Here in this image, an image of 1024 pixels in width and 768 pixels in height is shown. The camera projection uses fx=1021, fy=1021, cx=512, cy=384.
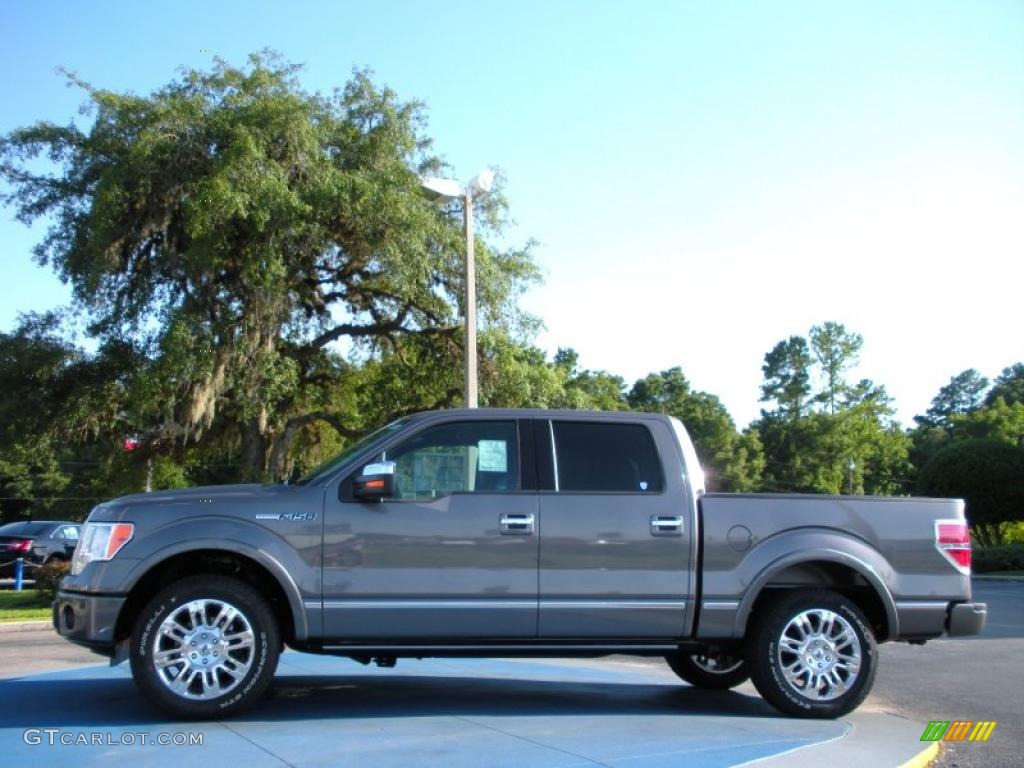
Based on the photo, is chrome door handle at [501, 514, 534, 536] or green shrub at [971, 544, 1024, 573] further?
green shrub at [971, 544, 1024, 573]

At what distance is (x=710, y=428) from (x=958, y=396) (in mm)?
61182

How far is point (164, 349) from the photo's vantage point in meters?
19.1

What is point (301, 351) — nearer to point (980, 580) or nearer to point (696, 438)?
point (980, 580)

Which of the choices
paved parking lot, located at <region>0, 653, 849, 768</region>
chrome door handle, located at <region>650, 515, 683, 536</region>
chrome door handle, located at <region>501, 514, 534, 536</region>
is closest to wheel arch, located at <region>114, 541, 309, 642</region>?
paved parking lot, located at <region>0, 653, 849, 768</region>

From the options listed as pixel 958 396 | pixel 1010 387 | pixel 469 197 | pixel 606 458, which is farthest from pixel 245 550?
pixel 958 396

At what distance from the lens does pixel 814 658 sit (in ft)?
22.0

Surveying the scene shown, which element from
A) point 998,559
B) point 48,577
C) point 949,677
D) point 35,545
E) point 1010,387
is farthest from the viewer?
point 1010,387

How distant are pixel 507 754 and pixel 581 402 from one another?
18507 mm

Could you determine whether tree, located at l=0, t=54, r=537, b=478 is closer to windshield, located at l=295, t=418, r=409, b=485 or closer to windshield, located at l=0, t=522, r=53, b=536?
windshield, located at l=0, t=522, r=53, b=536

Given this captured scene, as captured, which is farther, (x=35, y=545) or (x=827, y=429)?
(x=827, y=429)

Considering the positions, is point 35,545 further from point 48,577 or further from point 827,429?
point 827,429

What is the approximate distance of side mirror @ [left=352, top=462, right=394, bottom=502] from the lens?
246 inches

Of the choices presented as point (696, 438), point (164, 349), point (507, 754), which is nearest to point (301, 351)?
point (164, 349)

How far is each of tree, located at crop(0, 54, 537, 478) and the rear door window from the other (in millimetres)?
13228
